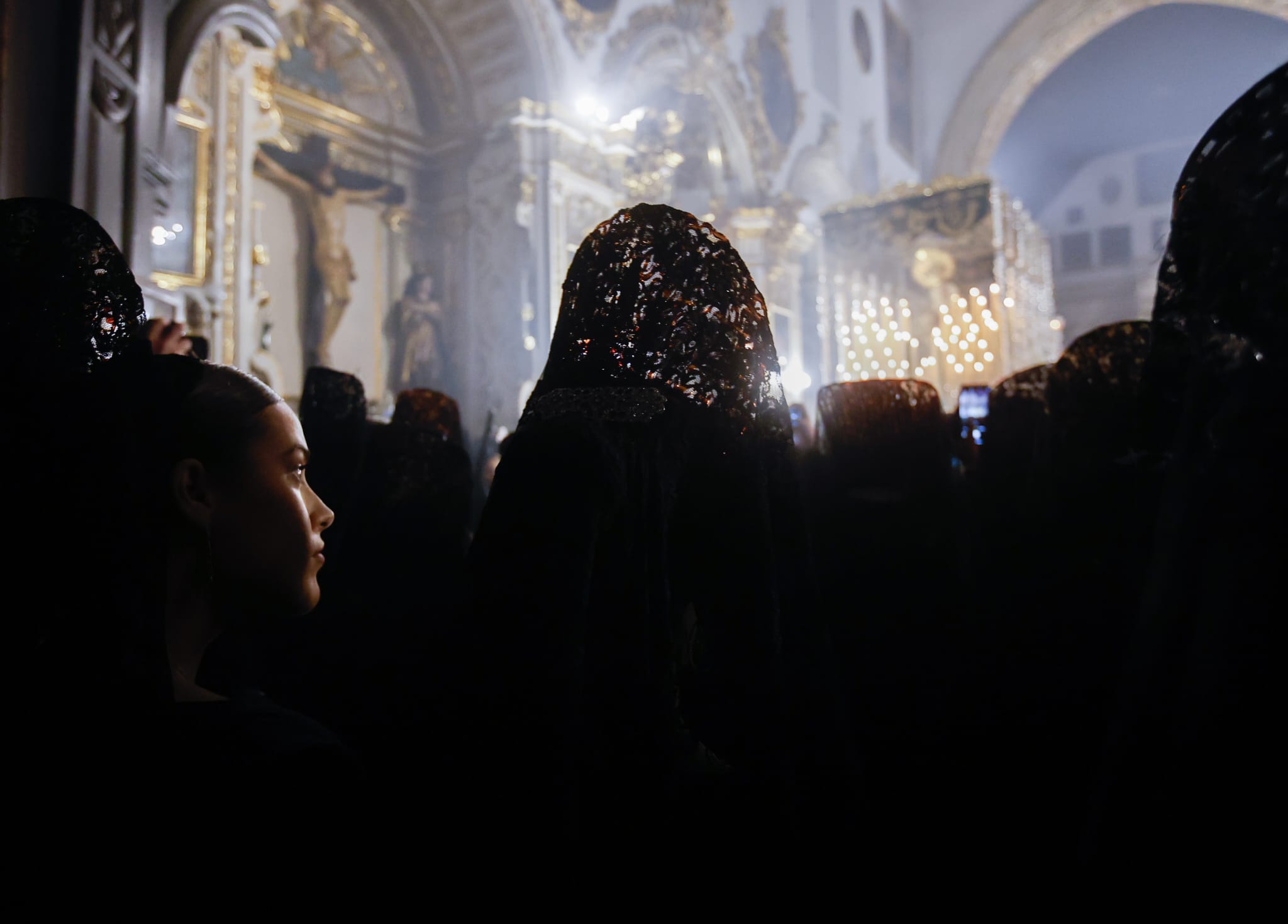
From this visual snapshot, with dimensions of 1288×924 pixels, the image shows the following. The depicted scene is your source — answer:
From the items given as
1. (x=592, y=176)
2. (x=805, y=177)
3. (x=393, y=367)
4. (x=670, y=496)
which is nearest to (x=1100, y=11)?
(x=805, y=177)

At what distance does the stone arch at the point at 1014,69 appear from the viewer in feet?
47.9

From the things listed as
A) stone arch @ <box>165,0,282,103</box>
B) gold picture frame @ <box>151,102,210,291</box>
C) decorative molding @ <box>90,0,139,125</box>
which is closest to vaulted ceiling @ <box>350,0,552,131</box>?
gold picture frame @ <box>151,102,210,291</box>

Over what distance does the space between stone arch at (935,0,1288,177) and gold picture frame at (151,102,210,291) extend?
14.4 metres

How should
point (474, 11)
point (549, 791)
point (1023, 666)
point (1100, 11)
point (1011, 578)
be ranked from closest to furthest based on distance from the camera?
1. point (549, 791)
2. point (1023, 666)
3. point (1011, 578)
4. point (474, 11)
5. point (1100, 11)

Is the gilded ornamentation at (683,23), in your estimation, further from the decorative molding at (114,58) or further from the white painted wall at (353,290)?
the decorative molding at (114,58)

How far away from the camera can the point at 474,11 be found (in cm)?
839

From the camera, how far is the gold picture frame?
490 centimetres

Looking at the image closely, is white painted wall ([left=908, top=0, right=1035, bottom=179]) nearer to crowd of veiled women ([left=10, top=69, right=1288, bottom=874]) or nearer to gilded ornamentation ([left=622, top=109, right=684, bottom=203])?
gilded ornamentation ([left=622, top=109, right=684, bottom=203])

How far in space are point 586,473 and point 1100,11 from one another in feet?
56.9

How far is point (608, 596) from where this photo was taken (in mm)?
1359

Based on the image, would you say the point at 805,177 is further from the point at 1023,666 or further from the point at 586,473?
the point at 586,473

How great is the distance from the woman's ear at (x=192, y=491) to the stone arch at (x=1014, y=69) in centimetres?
1718

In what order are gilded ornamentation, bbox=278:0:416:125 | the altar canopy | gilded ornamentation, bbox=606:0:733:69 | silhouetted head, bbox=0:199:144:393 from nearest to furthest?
1. silhouetted head, bbox=0:199:144:393
2. gilded ornamentation, bbox=278:0:416:125
3. gilded ornamentation, bbox=606:0:733:69
4. the altar canopy

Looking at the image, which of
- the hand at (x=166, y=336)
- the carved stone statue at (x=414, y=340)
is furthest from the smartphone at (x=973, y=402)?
A: the carved stone statue at (x=414, y=340)
